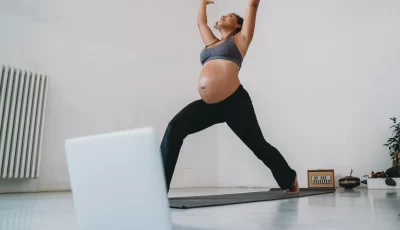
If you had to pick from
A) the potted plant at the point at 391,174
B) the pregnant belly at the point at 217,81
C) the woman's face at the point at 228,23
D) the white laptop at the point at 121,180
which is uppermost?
the woman's face at the point at 228,23

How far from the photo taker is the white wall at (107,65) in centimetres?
297

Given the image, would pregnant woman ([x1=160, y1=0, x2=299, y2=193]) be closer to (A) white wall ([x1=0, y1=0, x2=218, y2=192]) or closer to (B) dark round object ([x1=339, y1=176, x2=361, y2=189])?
(B) dark round object ([x1=339, y1=176, x2=361, y2=189])

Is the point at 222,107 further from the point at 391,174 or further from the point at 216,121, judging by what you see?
the point at 391,174

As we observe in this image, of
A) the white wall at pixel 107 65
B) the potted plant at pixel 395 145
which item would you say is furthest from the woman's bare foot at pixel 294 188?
the white wall at pixel 107 65

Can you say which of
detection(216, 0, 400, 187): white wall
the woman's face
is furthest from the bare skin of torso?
detection(216, 0, 400, 187): white wall

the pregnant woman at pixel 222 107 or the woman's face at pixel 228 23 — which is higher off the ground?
the woman's face at pixel 228 23

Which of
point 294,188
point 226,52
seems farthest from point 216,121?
point 294,188

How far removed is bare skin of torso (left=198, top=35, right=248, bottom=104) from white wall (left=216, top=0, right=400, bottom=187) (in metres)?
2.21

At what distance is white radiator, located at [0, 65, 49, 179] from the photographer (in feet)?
8.58

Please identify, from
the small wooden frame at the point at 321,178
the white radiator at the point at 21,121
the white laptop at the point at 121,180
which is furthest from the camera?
the small wooden frame at the point at 321,178

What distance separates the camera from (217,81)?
5.14ft

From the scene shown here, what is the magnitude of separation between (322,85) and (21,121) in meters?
2.96

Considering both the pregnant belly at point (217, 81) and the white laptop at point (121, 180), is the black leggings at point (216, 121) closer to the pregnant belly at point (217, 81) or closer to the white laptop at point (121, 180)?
the pregnant belly at point (217, 81)

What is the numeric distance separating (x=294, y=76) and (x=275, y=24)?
0.76 metres
